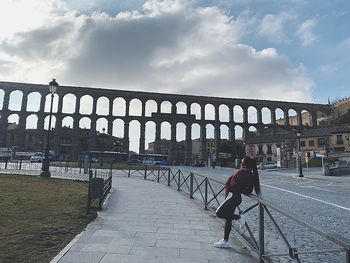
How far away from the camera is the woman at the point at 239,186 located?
489 centimetres

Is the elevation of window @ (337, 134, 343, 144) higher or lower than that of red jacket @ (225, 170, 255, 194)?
higher

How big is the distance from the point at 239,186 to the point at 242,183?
0.07m

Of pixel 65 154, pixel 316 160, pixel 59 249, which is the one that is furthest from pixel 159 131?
pixel 59 249

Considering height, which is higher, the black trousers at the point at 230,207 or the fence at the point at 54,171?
the fence at the point at 54,171

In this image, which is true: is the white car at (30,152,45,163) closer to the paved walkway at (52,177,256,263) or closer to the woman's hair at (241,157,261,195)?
the paved walkway at (52,177,256,263)

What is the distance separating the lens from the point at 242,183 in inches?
192

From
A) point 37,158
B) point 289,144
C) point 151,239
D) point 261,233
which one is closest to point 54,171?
point 151,239

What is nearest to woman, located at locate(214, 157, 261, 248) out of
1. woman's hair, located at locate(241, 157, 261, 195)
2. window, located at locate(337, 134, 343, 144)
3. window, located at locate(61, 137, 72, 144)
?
woman's hair, located at locate(241, 157, 261, 195)

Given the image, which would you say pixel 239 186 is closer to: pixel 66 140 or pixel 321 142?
pixel 321 142

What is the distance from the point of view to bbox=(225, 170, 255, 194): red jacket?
489 centimetres

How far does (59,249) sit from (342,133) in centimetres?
6031

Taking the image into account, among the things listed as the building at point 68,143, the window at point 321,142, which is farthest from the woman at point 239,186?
the window at point 321,142

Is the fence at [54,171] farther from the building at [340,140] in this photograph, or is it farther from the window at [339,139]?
the window at [339,139]

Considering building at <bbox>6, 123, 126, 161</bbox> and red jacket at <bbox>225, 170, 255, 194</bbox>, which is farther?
building at <bbox>6, 123, 126, 161</bbox>
